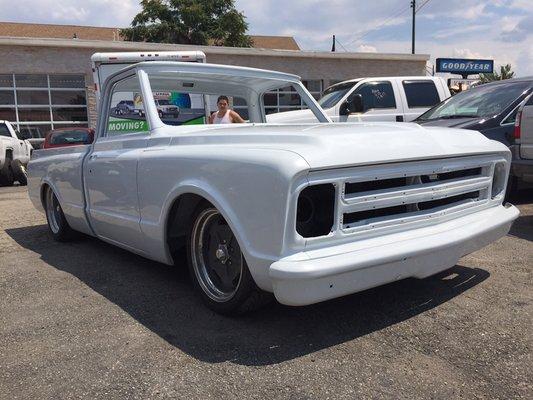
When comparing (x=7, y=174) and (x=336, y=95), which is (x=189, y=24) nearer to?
(x=7, y=174)

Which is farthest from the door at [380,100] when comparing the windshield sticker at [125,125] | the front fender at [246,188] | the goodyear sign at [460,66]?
the goodyear sign at [460,66]

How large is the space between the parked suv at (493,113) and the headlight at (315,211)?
389cm

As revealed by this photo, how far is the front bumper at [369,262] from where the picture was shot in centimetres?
273

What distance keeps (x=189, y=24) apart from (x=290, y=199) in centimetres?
3179

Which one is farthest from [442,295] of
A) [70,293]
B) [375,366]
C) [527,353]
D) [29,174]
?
[29,174]

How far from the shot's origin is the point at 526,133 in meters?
6.05

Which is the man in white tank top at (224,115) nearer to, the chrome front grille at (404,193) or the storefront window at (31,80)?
the chrome front grille at (404,193)

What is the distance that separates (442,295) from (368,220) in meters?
1.12

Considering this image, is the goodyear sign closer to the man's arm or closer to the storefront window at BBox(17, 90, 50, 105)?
the storefront window at BBox(17, 90, 50, 105)

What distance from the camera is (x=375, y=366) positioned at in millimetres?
2811

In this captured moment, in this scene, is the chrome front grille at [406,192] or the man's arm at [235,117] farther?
the man's arm at [235,117]

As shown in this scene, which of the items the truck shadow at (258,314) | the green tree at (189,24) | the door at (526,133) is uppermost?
the green tree at (189,24)

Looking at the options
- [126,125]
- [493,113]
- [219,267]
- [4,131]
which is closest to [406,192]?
[219,267]

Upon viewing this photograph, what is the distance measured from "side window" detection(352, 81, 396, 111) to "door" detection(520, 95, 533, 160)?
4.32m
